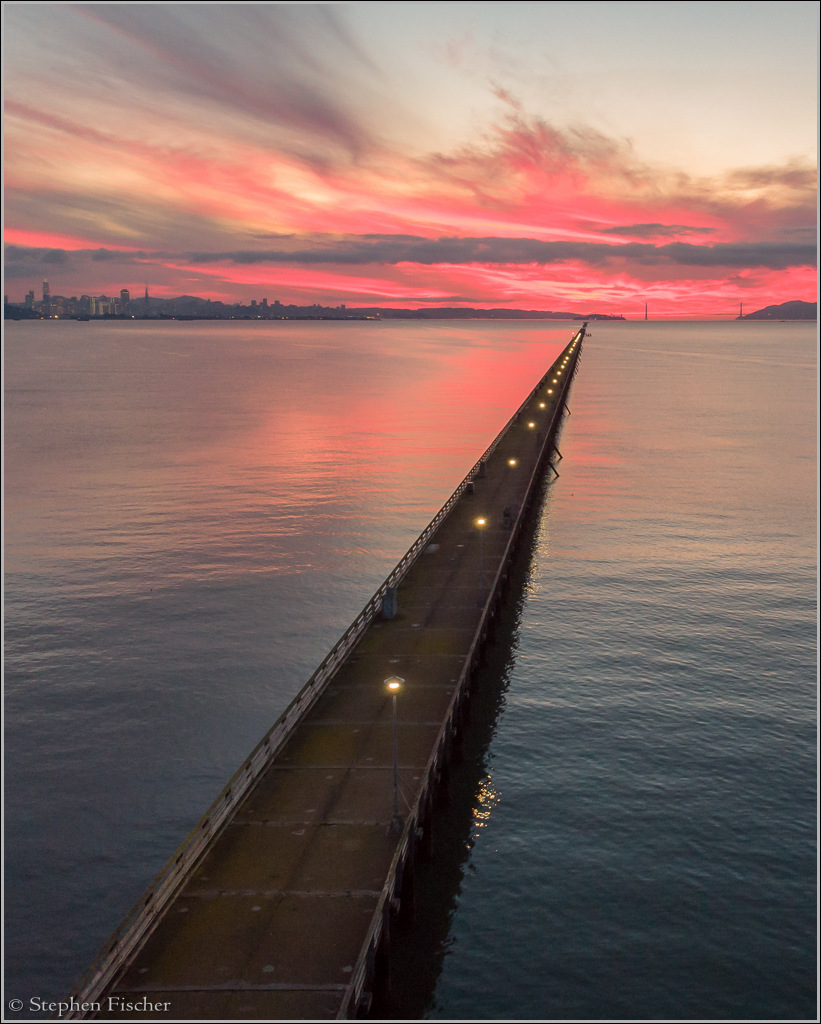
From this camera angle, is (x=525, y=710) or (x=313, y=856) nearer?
(x=313, y=856)

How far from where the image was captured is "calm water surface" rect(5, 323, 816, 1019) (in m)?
27.8

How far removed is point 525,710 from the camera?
4397 cm

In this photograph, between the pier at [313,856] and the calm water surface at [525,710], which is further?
the calm water surface at [525,710]

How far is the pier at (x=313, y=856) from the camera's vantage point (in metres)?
21.5

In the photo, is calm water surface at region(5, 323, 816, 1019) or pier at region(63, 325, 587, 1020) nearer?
pier at region(63, 325, 587, 1020)

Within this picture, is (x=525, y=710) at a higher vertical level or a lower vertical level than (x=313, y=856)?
lower

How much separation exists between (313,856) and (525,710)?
1922 cm

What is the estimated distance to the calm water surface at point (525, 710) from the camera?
2778 cm

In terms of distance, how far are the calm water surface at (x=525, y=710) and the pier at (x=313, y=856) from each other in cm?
366

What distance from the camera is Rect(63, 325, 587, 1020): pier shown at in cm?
2148

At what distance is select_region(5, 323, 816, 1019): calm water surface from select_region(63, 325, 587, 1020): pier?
3.66m

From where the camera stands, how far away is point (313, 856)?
2664 cm

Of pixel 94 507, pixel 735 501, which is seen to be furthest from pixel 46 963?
pixel 735 501

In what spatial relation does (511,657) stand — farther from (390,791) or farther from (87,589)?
(87,589)
